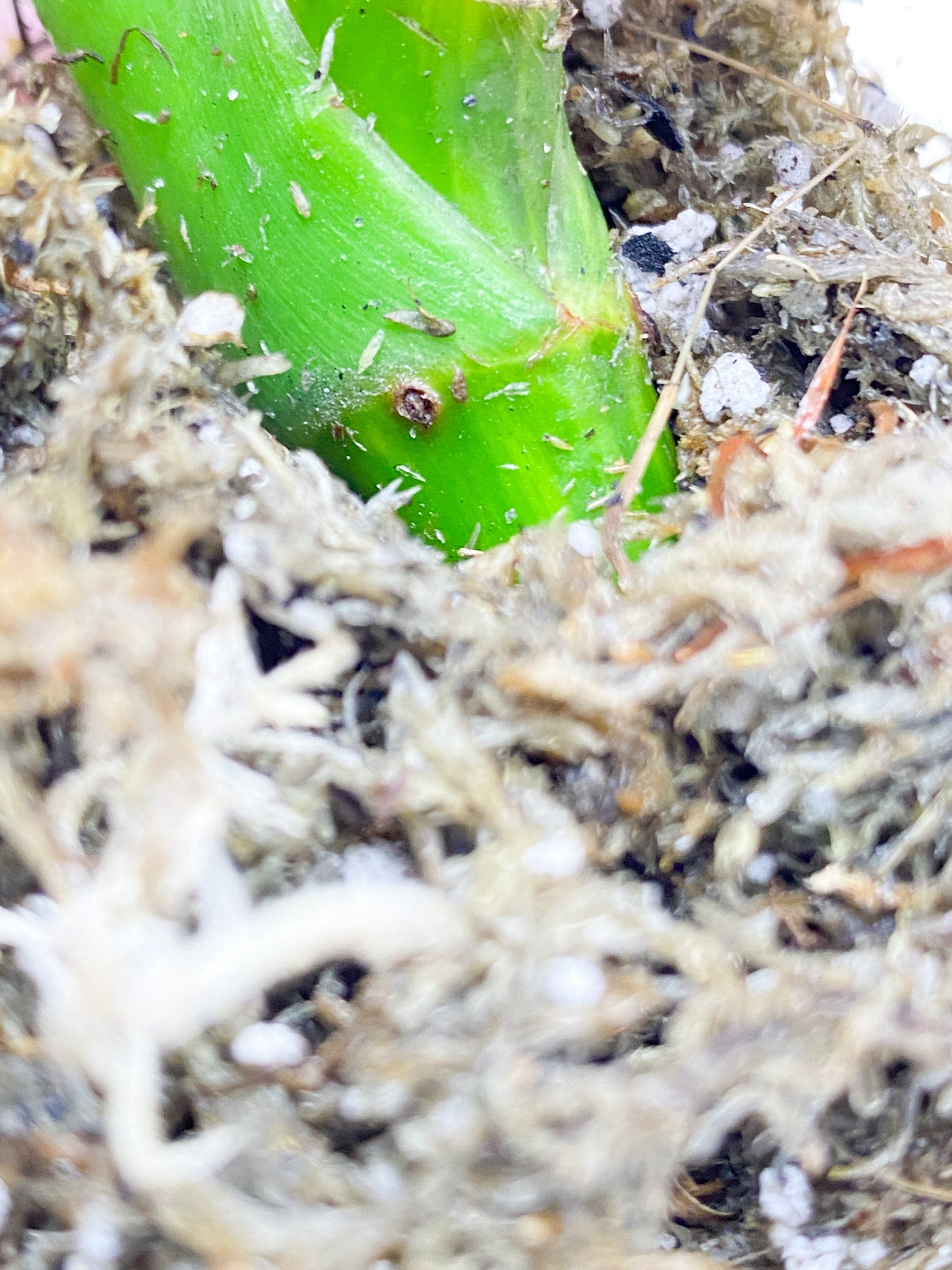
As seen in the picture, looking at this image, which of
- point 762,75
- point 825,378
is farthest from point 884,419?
point 762,75

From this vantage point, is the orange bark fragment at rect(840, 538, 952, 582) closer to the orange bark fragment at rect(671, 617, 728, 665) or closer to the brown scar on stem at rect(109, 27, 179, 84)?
the orange bark fragment at rect(671, 617, 728, 665)

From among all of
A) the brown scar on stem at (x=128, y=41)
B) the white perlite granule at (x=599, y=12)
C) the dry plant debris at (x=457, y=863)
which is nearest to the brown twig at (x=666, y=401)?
the dry plant debris at (x=457, y=863)

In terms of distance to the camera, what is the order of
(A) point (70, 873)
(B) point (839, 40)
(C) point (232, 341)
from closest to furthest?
1. (A) point (70, 873)
2. (C) point (232, 341)
3. (B) point (839, 40)

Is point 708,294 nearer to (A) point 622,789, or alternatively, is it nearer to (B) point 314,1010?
(A) point 622,789

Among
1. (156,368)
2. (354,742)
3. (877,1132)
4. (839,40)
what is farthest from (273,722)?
(839,40)

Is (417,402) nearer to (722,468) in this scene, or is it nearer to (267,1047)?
(722,468)

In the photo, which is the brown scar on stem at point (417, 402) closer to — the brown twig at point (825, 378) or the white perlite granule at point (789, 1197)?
the brown twig at point (825, 378)

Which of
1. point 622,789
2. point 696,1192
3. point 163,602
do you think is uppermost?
point 163,602

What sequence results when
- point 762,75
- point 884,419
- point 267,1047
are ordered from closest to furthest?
point 267,1047, point 884,419, point 762,75
